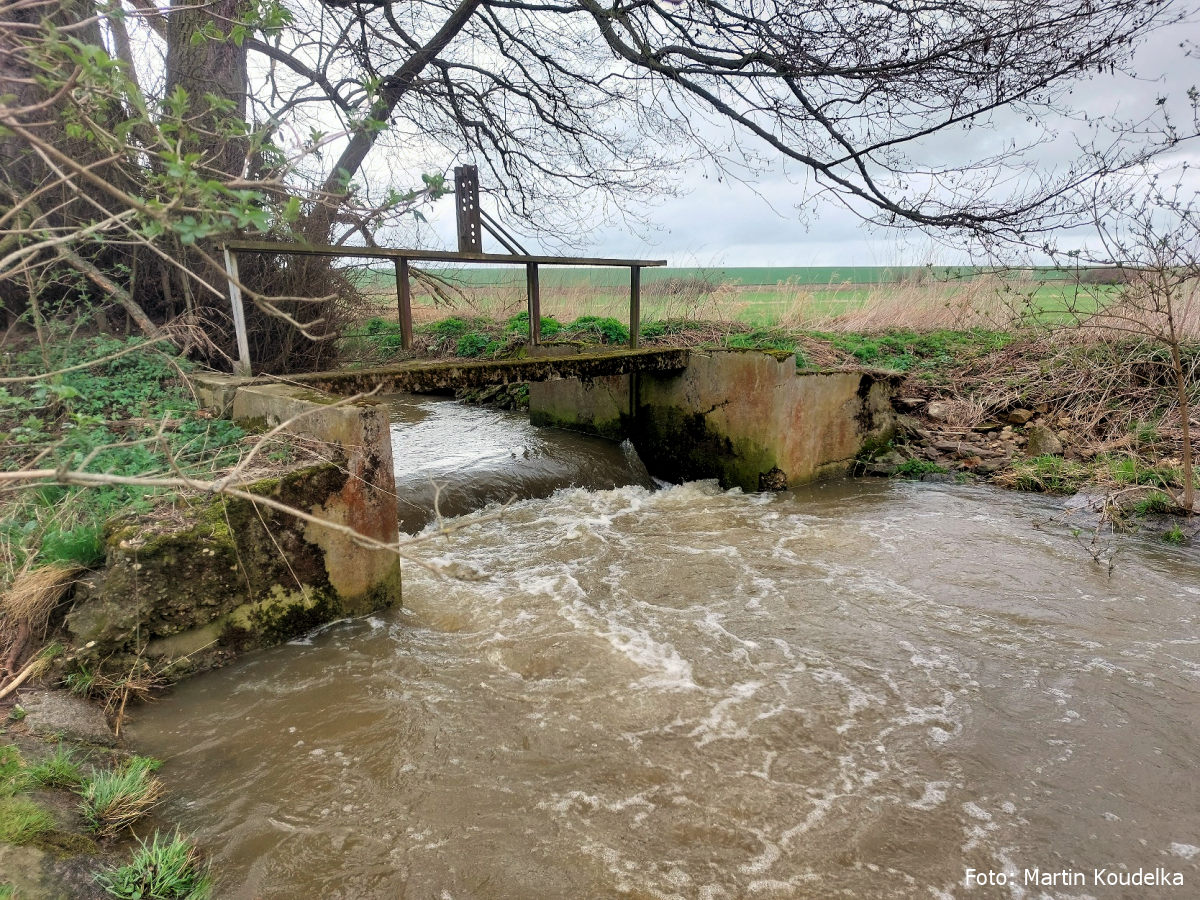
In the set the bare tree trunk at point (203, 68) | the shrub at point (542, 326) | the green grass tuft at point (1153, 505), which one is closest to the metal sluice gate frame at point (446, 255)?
the bare tree trunk at point (203, 68)

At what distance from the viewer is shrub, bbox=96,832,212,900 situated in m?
2.00

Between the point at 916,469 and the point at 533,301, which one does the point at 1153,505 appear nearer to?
the point at 916,469

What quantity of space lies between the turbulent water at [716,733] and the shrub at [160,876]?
3.0 inches

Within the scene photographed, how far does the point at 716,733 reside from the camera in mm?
2988

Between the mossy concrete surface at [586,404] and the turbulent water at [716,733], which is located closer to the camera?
the turbulent water at [716,733]

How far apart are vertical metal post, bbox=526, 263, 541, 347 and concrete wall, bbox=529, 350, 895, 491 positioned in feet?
6.36

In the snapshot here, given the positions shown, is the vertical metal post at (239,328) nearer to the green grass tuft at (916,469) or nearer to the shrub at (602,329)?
the shrub at (602,329)

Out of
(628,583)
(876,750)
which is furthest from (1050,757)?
(628,583)

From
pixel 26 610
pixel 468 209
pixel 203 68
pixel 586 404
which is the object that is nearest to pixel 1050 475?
pixel 586 404

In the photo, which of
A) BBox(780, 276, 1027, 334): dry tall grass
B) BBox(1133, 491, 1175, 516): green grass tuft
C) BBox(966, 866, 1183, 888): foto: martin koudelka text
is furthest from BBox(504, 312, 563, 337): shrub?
BBox(966, 866, 1183, 888): foto: martin koudelka text

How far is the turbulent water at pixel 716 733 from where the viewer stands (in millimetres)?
2293

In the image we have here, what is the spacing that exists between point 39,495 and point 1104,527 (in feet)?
24.6

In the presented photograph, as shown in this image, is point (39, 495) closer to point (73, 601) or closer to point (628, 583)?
point (73, 601)

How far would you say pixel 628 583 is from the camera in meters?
4.71
